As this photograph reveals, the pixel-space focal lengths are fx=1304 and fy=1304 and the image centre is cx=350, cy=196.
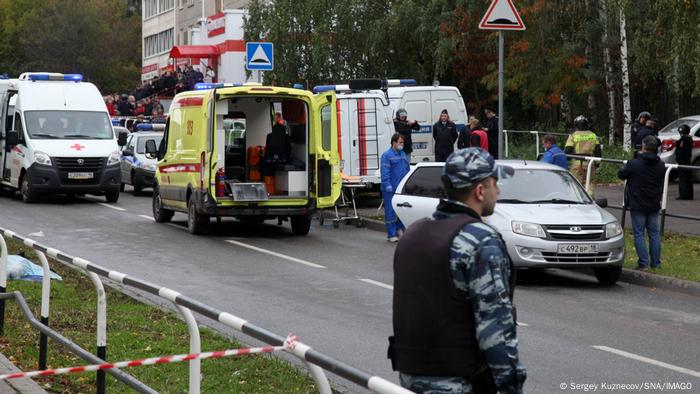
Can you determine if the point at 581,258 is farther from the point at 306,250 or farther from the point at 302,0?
the point at 302,0

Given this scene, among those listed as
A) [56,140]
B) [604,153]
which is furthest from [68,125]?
[604,153]

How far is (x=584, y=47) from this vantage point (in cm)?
3969

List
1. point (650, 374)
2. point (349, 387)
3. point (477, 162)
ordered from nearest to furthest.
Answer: point (477, 162), point (349, 387), point (650, 374)

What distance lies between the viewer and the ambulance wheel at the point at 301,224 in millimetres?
22281

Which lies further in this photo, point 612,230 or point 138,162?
point 138,162

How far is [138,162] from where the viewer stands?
1318 inches

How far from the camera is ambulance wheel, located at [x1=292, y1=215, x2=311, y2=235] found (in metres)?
22.3

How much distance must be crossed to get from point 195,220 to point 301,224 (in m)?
1.81

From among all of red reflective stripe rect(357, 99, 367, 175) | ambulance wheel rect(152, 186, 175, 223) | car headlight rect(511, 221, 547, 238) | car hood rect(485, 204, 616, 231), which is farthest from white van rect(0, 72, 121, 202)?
car headlight rect(511, 221, 547, 238)

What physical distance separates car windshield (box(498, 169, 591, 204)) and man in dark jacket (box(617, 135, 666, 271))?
61 centimetres

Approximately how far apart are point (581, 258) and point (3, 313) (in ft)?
24.5

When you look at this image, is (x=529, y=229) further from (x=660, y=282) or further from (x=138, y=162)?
(x=138, y=162)

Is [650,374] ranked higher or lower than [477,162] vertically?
lower

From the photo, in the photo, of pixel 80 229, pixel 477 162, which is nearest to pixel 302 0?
pixel 80 229
